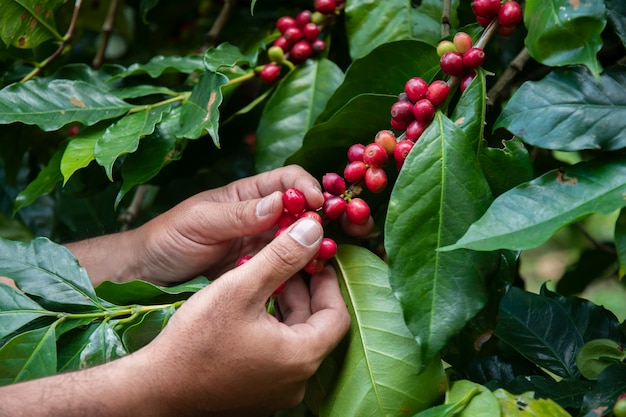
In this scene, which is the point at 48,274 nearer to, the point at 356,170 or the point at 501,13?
the point at 356,170

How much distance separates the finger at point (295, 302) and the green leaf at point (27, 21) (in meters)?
0.71

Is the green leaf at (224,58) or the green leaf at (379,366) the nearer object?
the green leaf at (379,366)

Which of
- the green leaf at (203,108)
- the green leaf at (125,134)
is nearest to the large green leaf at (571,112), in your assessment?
the green leaf at (203,108)

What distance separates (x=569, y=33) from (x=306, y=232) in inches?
15.9

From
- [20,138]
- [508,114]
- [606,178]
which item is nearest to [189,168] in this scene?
[20,138]

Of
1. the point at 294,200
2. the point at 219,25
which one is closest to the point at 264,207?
the point at 294,200

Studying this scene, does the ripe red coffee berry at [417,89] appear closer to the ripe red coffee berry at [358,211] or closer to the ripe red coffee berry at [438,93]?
the ripe red coffee berry at [438,93]

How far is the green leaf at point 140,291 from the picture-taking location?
0.95 metres

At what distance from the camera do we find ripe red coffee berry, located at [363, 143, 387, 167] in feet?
3.08

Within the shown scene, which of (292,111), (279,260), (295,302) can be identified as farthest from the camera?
(292,111)

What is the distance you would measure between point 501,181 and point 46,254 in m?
0.66

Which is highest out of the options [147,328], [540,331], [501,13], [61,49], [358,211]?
[501,13]

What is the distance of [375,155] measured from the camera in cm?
94

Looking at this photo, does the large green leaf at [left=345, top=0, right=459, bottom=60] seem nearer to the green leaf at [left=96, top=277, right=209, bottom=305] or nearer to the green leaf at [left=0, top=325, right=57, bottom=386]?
the green leaf at [left=96, top=277, right=209, bottom=305]
